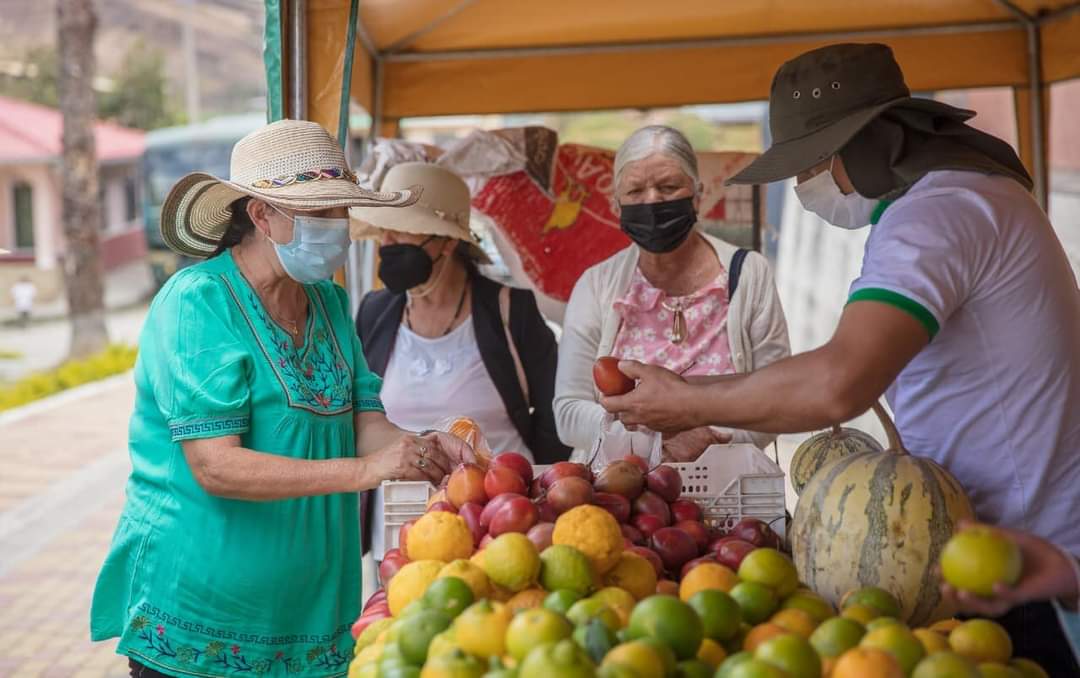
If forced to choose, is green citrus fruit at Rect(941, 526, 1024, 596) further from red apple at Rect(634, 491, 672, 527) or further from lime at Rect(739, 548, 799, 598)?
red apple at Rect(634, 491, 672, 527)

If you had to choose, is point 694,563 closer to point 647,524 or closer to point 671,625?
point 647,524

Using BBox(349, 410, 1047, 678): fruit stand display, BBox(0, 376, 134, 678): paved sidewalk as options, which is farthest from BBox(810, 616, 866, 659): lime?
BBox(0, 376, 134, 678): paved sidewalk

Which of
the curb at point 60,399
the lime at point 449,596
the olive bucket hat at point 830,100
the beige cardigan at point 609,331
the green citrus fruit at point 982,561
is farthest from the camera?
the curb at point 60,399

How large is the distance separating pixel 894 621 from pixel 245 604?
1.70 meters

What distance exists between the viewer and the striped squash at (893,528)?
7.11 feet

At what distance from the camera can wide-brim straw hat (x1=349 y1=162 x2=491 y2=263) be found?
4.26 metres

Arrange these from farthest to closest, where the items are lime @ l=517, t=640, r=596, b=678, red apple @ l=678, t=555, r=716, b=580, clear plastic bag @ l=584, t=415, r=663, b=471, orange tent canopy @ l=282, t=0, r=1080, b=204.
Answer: orange tent canopy @ l=282, t=0, r=1080, b=204, clear plastic bag @ l=584, t=415, r=663, b=471, red apple @ l=678, t=555, r=716, b=580, lime @ l=517, t=640, r=596, b=678

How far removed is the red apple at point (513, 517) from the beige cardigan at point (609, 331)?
1.17m

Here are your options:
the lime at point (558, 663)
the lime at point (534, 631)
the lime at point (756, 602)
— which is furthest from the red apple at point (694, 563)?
the lime at point (558, 663)

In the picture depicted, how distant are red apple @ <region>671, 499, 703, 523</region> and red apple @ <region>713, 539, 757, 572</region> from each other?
22 cm

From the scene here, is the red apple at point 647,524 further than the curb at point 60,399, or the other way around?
the curb at point 60,399

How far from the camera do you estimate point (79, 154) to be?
16781 millimetres

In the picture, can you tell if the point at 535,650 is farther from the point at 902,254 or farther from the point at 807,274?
the point at 807,274

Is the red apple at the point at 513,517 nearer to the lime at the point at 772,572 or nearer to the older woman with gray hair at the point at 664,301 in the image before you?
the lime at the point at 772,572
